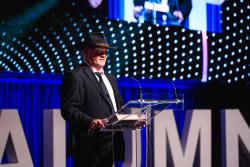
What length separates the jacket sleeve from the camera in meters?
3.68

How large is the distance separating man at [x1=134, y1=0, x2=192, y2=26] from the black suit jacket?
6.81 ft

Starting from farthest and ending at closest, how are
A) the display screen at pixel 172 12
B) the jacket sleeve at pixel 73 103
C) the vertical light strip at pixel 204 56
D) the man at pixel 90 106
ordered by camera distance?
the vertical light strip at pixel 204 56 → the display screen at pixel 172 12 → the man at pixel 90 106 → the jacket sleeve at pixel 73 103

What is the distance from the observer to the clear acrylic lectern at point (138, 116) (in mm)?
3449

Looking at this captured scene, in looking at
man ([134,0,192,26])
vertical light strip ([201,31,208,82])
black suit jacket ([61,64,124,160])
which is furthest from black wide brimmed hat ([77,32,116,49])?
vertical light strip ([201,31,208,82])

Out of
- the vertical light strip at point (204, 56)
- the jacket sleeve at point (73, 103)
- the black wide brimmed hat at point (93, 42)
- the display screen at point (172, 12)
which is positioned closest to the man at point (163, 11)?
the display screen at point (172, 12)

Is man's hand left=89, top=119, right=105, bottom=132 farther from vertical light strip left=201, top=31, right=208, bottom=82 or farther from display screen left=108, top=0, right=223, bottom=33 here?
vertical light strip left=201, top=31, right=208, bottom=82

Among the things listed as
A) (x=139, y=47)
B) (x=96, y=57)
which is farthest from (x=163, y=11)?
(x=96, y=57)

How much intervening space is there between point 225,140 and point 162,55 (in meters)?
1.31

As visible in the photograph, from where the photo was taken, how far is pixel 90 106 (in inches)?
155

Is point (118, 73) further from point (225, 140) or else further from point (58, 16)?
point (225, 140)

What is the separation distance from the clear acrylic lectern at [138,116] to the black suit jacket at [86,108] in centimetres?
27

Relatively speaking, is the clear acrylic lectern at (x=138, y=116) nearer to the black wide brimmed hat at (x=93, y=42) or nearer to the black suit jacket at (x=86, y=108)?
the black suit jacket at (x=86, y=108)

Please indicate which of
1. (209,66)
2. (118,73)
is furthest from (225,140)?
(118,73)

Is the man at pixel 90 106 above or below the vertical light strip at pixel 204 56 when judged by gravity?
below
